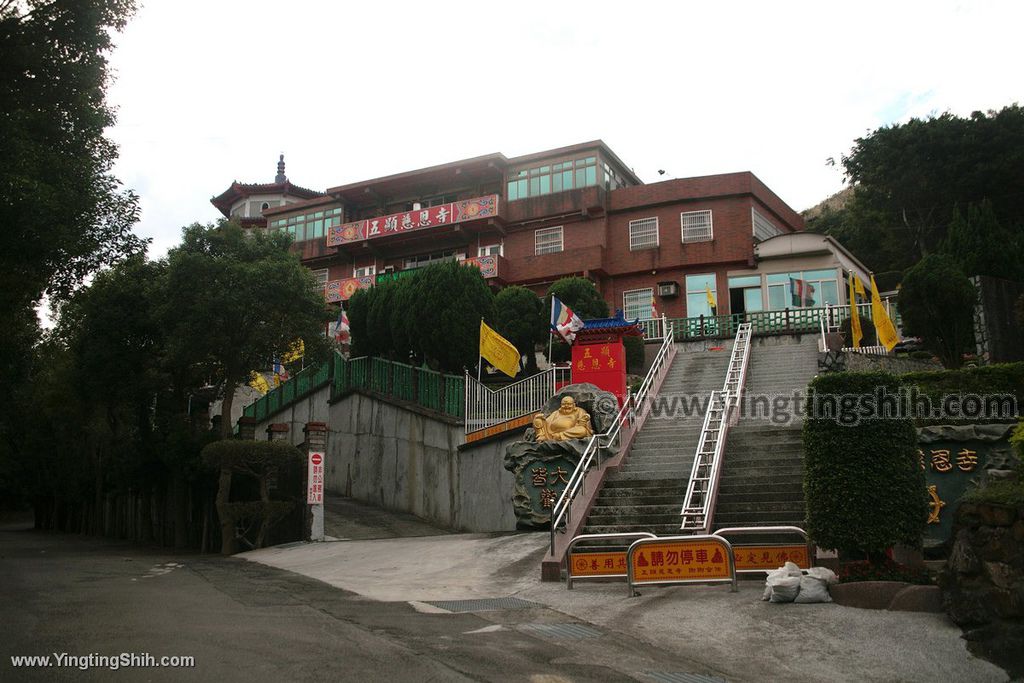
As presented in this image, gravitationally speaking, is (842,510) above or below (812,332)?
below

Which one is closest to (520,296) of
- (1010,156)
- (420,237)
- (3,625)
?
(420,237)

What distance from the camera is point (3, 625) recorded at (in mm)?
8031

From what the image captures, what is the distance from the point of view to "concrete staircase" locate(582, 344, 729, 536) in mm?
12852

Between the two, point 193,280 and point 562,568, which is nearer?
point 562,568

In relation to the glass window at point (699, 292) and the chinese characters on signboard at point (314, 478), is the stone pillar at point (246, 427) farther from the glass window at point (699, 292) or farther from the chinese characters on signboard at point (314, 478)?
the glass window at point (699, 292)

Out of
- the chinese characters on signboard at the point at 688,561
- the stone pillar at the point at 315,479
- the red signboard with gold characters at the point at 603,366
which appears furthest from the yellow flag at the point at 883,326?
the stone pillar at the point at 315,479

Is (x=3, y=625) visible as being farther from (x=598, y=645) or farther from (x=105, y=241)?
(x=105, y=241)

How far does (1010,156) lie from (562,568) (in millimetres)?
34439

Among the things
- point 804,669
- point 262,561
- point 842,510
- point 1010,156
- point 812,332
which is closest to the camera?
point 804,669

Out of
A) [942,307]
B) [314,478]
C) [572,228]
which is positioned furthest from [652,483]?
[572,228]

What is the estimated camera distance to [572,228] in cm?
3481

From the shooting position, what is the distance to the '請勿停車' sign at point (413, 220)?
3572 cm

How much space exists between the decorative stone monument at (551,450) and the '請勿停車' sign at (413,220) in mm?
20365

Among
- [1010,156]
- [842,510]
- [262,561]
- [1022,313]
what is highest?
[1010,156]
